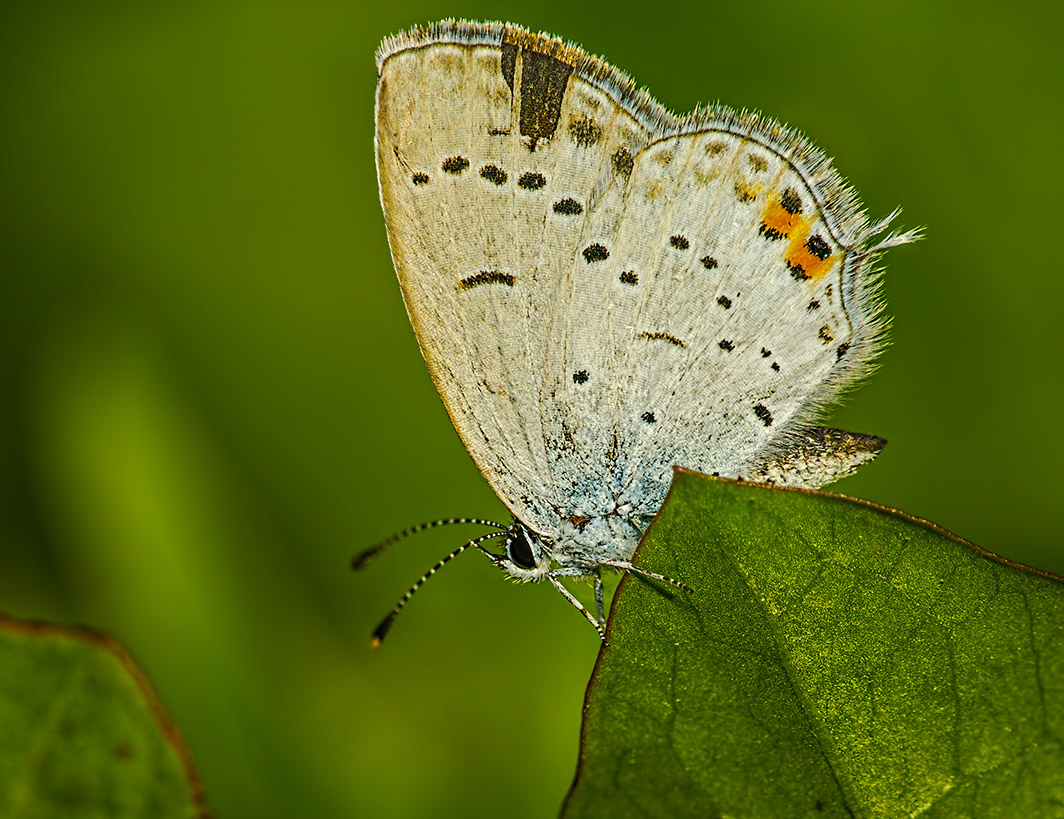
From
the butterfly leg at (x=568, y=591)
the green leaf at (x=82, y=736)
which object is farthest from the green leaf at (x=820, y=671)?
the butterfly leg at (x=568, y=591)

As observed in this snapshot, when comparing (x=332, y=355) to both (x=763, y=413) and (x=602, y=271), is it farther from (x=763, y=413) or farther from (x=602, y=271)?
(x=763, y=413)

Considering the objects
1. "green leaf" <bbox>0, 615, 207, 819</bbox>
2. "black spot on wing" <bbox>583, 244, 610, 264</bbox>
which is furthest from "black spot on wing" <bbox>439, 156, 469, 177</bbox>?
"green leaf" <bbox>0, 615, 207, 819</bbox>

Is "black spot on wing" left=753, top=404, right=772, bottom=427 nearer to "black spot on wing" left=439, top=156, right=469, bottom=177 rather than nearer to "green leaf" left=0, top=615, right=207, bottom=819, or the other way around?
"black spot on wing" left=439, top=156, right=469, bottom=177

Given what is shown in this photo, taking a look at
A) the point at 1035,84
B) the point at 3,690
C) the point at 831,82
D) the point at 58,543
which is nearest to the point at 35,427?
the point at 58,543

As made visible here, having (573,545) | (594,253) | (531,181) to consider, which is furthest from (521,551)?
(531,181)

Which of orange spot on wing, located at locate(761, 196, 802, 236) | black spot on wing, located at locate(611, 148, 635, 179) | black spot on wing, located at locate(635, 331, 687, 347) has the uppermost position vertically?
black spot on wing, located at locate(611, 148, 635, 179)

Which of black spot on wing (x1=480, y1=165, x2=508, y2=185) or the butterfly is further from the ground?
black spot on wing (x1=480, y1=165, x2=508, y2=185)

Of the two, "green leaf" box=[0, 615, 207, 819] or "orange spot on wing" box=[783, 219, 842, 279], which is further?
"orange spot on wing" box=[783, 219, 842, 279]
